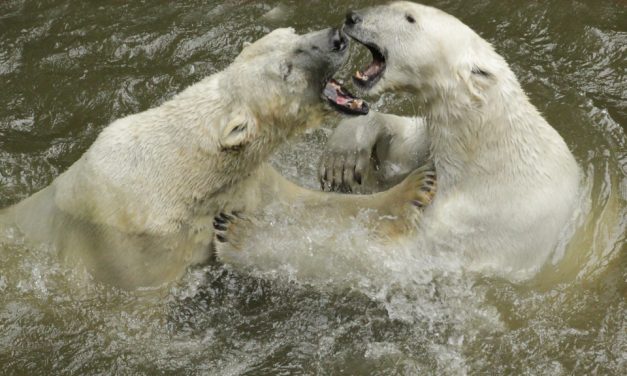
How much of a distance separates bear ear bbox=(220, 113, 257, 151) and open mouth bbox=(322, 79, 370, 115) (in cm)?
38

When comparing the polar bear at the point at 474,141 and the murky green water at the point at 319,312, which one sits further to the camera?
the murky green water at the point at 319,312

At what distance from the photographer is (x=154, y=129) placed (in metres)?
4.20

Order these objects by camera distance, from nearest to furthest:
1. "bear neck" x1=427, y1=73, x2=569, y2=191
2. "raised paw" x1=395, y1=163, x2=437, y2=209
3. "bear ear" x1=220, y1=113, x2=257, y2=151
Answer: "bear ear" x1=220, y1=113, x2=257, y2=151 < "bear neck" x1=427, y1=73, x2=569, y2=191 < "raised paw" x1=395, y1=163, x2=437, y2=209

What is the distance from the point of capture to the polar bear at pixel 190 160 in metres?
4.05

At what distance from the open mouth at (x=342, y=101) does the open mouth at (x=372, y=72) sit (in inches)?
3.5

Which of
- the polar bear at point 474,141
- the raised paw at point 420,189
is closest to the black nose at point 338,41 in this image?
the polar bear at point 474,141

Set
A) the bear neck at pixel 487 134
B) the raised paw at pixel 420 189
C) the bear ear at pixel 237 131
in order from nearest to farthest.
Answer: the bear ear at pixel 237 131 → the bear neck at pixel 487 134 → the raised paw at pixel 420 189

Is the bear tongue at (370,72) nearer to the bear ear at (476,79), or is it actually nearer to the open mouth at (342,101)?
the open mouth at (342,101)

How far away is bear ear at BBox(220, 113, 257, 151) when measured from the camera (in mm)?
4000

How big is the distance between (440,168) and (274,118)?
89 centimetres

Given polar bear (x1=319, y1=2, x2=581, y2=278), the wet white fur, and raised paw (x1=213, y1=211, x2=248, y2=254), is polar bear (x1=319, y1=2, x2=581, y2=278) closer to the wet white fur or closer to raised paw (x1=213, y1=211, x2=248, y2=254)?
the wet white fur

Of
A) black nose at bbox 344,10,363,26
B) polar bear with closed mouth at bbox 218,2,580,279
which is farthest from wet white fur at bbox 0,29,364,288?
polar bear with closed mouth at bbox 218,2,580,279

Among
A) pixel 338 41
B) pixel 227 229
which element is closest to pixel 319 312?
pixel 227 229

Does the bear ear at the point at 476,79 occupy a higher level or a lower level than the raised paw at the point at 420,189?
higher
